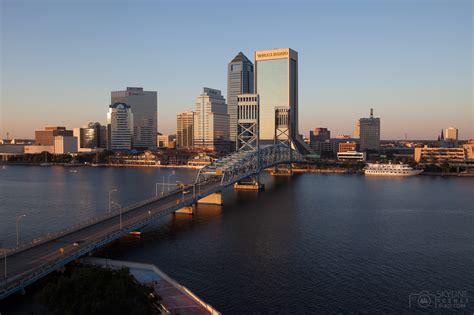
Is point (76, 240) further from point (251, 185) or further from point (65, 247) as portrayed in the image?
point (251, 185)

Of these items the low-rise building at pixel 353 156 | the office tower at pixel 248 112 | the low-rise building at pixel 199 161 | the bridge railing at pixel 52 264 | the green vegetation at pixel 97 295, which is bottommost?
the bridge railing at pixel 52 264

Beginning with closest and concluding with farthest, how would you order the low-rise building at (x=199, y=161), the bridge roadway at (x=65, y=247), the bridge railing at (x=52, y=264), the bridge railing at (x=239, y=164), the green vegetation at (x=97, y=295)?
1. the green vegetation at (x=97, y=295)
2. the bridge railing at (x=52, y=264)
3. the bridge roadway at (x=65, y=247)
4. the bridge railing at (x=239, y=164)
5. the low-rise building at (x=199, y=161)

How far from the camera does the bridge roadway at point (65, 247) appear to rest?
1087 inches

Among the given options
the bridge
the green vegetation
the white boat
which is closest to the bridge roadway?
the bridge

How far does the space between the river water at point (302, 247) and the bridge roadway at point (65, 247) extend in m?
1.73

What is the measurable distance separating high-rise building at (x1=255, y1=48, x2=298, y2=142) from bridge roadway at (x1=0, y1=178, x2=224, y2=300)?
127m

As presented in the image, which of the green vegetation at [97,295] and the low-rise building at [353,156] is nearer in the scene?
the green vegetation at [97,295]

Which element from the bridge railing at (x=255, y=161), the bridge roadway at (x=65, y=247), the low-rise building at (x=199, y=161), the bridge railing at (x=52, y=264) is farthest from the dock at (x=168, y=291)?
the low-rise building at (x=199, y=161)

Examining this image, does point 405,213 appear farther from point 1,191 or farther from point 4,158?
point 4,158

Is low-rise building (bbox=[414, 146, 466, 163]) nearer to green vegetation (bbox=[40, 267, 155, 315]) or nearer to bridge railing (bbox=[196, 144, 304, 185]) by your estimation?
bridge railing (bbox=[196, 144, 304, 185])

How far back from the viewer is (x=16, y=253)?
3238 cm

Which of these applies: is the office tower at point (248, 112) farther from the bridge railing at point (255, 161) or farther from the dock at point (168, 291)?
the dock at point (168, 291)

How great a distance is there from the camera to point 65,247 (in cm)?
3356

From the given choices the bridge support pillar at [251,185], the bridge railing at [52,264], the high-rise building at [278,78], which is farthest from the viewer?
the high-rise building at [278,78]
